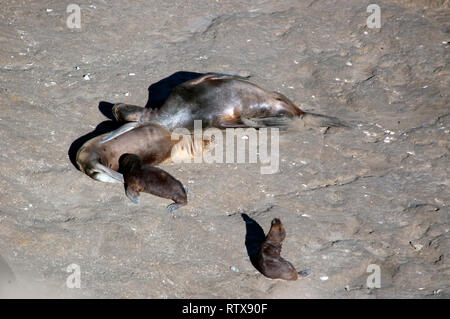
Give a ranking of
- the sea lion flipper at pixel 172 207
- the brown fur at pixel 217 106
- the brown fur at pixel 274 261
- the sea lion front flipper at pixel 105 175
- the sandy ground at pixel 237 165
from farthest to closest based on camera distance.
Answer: the brown fur at pixel 217 106, the sea lion front flipper at pixel 105 175, the sea lion flipper at pixel 172 207, the sandy ground at pixel 237 165, the brown fur at pixel 274 261

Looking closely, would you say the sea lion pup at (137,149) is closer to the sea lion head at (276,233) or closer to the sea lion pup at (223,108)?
the sea lion pup at (223,108)

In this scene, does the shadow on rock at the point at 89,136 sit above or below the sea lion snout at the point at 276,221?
above

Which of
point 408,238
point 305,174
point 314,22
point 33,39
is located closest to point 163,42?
point 33,39

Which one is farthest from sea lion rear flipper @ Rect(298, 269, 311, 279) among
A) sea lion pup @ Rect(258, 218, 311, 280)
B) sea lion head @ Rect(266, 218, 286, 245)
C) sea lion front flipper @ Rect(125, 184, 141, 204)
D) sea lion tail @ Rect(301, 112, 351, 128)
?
sea lion tail @ Rect(301, 112, 351, 128)

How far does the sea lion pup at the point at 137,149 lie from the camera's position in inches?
217

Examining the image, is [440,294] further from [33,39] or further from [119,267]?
[33,39]

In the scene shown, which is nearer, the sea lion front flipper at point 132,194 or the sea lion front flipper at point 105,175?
the sea lion front flipper at point 132,194

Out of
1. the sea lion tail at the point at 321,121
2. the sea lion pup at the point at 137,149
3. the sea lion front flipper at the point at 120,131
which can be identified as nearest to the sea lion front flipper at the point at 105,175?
the sea lion pup at the point at 137,149

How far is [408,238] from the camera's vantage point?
5117 mm

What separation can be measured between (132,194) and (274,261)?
1.45m

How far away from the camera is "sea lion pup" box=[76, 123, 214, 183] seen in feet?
18.1

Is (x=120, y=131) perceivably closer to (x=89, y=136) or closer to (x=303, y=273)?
(x=89, y=136)

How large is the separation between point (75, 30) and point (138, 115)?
7.38 ft

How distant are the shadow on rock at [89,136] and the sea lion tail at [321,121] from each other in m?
1.96
